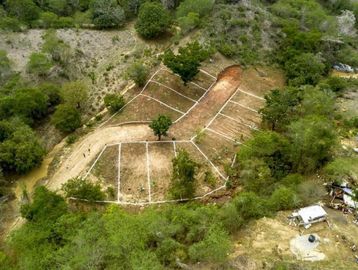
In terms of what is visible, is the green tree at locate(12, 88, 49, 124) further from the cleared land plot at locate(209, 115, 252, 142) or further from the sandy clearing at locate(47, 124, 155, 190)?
the cleared land plot at locate(209, 115, 252, 142)

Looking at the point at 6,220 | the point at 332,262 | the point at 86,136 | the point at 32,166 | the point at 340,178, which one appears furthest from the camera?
the point at 86,136

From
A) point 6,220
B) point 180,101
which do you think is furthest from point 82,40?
point 6,220

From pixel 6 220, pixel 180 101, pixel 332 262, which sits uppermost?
pixel 332 262

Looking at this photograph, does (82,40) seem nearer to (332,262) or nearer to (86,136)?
(86,136)

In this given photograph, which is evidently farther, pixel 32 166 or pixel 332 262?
pixel 32 166

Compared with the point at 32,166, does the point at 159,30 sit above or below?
above

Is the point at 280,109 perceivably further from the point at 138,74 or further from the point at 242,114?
the point at 138,74

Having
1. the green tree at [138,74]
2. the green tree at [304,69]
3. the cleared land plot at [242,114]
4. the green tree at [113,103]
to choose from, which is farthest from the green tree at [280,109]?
the green tree at [113,103]
